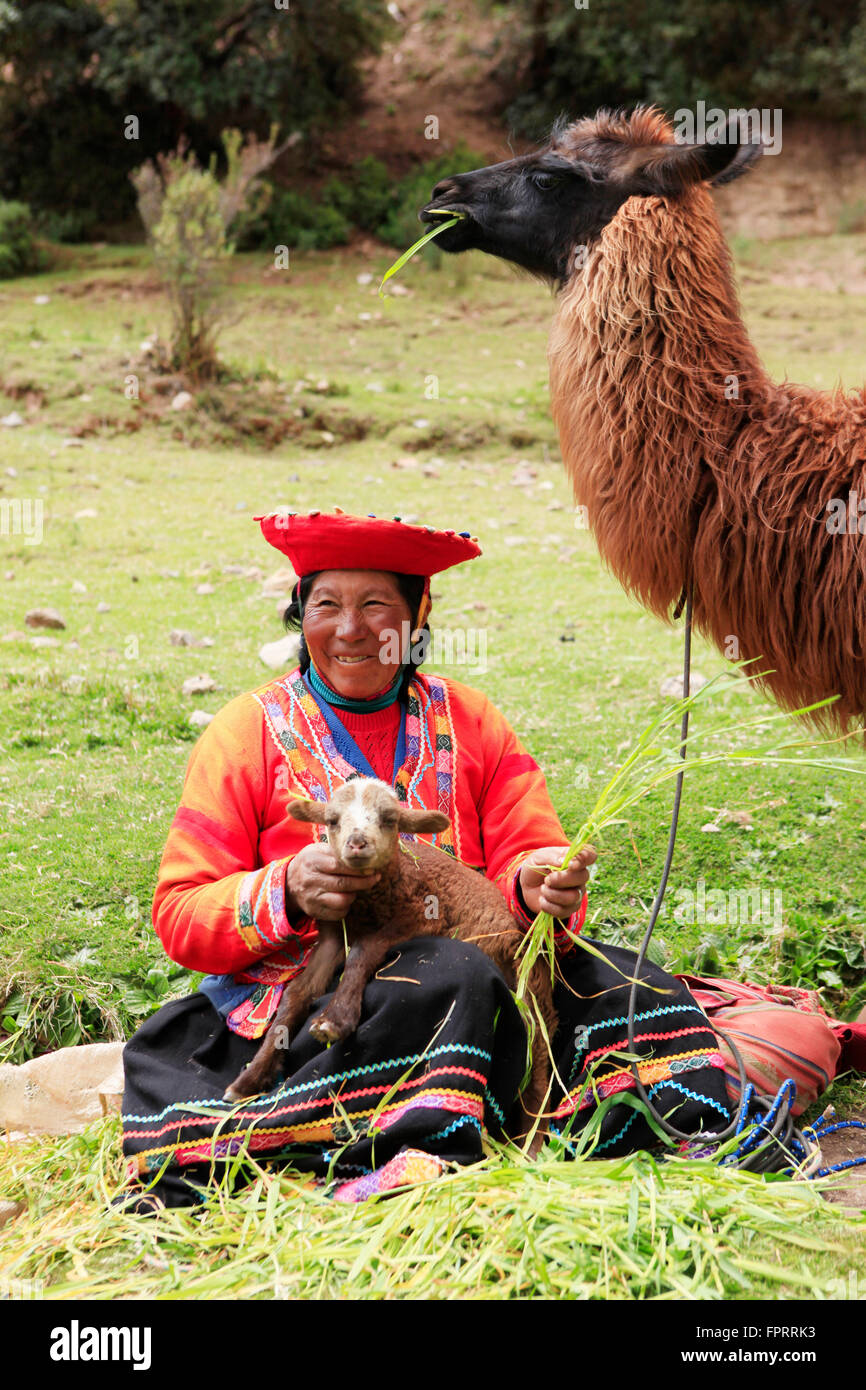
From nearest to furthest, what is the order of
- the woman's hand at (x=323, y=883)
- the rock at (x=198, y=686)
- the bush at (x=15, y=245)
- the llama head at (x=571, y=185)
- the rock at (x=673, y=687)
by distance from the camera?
1. the woman's hand at (x=323, y=883)
2. the llama head at (x=571, y=185)
3. the rock at (x=198, y=686)
4. the rock at (x=673, y=687)
5. the bush at (x=15, y=245)

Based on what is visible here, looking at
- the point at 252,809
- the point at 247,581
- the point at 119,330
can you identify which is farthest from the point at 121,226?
the point at 252,809

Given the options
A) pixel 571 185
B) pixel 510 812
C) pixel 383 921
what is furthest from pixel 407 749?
pixel 571 185

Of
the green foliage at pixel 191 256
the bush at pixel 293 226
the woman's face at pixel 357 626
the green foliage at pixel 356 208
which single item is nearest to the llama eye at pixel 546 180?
the woman's face at pixel 357 626

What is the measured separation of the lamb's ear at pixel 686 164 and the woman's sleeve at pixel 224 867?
162 centimetres

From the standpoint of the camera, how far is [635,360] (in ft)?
9.53

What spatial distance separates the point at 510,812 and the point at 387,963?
0.53 metres

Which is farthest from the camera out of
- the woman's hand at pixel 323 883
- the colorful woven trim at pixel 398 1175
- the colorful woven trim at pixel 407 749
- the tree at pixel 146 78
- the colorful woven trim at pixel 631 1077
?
the tree at pixel 146 78

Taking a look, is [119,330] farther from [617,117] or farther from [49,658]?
[617,117]

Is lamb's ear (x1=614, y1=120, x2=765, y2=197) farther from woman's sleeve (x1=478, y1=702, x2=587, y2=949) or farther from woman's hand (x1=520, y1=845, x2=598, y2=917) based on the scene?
woman's hand (x1=520, y1=845, x2=598, y2=917)

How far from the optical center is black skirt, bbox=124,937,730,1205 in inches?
92.4

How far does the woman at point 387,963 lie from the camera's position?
2.38 m

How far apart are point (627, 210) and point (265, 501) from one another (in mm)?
4915

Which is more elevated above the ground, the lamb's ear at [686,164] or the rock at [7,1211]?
the lamb's ear at [686,164]

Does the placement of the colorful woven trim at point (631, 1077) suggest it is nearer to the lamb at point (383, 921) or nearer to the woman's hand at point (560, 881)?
the lamb at point (383, 921)
